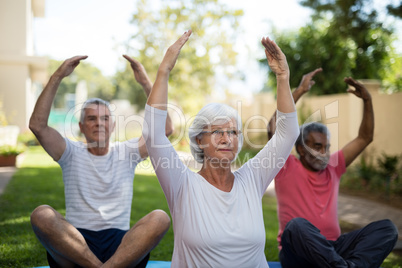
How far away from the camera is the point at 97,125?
2.98m

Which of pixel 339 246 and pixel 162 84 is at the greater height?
pixel 162 84

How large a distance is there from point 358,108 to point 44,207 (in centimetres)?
817

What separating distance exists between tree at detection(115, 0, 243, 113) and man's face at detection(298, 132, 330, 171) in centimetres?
1420

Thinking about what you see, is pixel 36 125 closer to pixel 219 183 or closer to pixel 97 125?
pixel 97 125

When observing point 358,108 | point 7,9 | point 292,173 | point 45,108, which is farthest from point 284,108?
point 7,9

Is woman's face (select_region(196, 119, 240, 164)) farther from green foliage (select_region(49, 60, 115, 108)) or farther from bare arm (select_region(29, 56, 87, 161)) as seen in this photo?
green foliage (select_region(49, 60, 115, 108))

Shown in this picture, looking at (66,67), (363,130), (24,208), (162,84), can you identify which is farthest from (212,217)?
(24,208)

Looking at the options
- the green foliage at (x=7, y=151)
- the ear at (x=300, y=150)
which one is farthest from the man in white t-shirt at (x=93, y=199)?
the green foliage at (x=7, y=151)

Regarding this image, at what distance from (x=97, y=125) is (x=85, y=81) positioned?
49882 mm

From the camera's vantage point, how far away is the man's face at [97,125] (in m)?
2.94

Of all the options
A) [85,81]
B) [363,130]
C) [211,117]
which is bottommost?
[363,130]

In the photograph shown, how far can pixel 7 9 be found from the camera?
13969 millimetres

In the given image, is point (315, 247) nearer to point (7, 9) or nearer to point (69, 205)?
point (69, 205)

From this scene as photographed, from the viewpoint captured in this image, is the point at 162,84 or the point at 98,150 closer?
the point at 162,84
